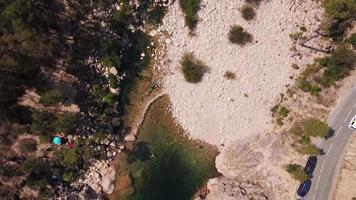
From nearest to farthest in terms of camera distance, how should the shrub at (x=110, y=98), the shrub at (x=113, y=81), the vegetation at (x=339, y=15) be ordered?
the vegetation at (x=339, y=15) → the shrub at (x=110, y=98) → the shrub at (x=113, y=81)

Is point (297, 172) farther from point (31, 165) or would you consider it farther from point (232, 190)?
point (31, 165)

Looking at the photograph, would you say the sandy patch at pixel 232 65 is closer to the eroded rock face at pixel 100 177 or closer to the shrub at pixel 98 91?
the shrub at pixel 98 91

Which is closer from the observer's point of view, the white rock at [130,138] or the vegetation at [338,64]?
the vegetation at [338,64]

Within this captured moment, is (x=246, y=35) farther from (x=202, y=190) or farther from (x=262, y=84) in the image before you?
(x=202, y=190)

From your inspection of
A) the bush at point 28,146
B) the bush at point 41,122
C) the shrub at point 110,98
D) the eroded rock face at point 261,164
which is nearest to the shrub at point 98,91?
the shrub at point 110,98

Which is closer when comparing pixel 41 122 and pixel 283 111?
pixel 41 122

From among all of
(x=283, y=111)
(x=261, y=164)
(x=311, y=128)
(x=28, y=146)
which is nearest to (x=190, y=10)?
(x=283, y=111)

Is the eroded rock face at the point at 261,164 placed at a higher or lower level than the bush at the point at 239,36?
lower
